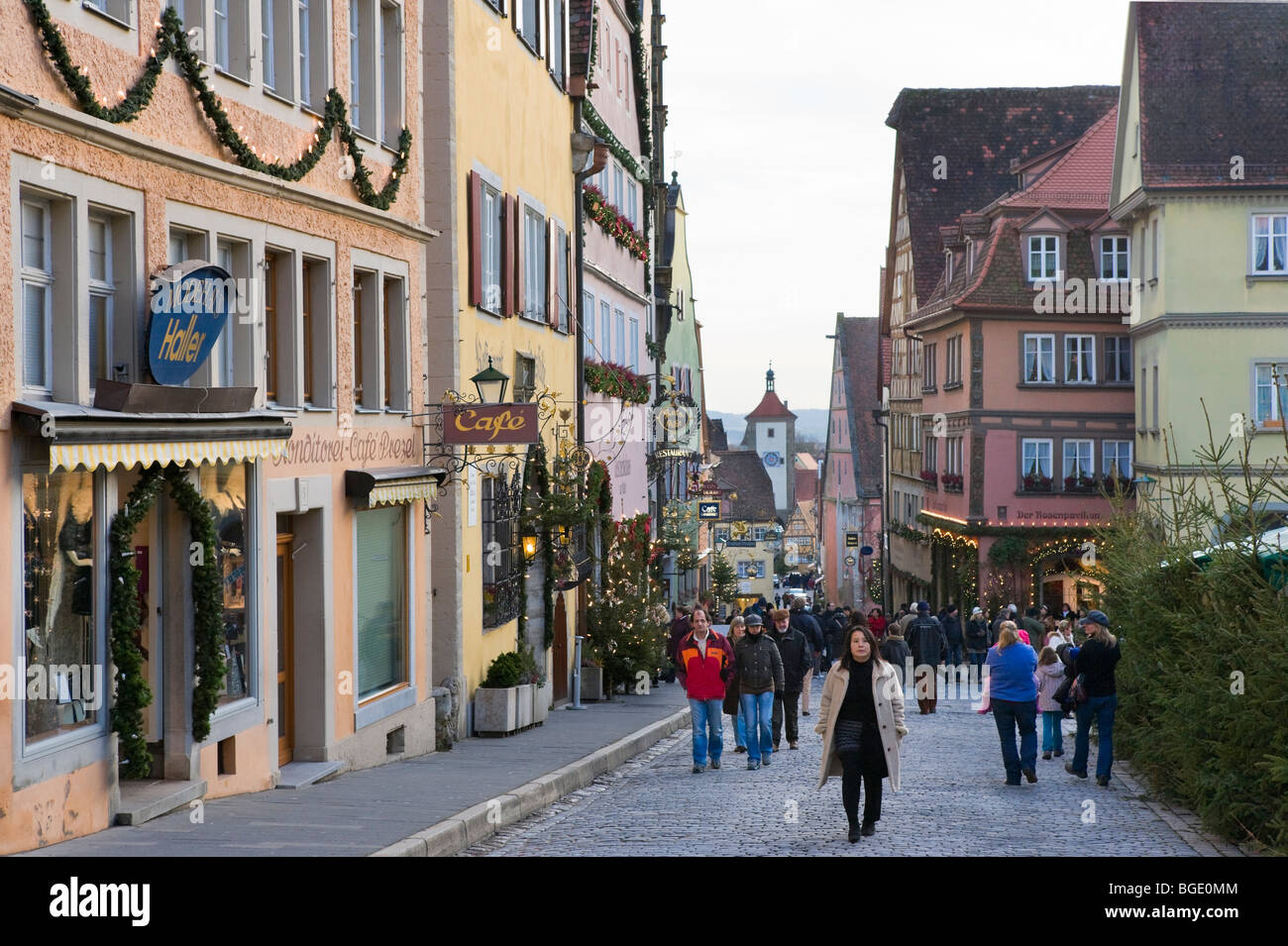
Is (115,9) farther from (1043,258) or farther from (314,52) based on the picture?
(1043,258)

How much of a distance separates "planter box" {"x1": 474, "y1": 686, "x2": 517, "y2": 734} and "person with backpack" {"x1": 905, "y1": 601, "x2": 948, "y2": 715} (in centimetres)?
817

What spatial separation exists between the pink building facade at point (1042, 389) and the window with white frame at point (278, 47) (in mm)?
32323

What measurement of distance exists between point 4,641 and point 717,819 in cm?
568

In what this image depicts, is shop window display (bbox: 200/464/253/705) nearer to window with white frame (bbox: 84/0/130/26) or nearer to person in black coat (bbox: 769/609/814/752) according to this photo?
window with white frame (bbox: 84/0/130/26)

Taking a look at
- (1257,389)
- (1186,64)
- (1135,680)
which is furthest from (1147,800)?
(1186,64)

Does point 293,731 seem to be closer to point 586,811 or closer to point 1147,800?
point 586,811

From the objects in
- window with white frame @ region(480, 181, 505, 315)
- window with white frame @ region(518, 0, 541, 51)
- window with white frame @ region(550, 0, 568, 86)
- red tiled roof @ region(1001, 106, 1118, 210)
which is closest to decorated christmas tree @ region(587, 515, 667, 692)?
window with white frame @ region(480, 181, 505, 315)

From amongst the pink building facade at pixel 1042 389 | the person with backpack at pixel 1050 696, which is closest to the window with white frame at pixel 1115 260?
the pink building facade at pixel 1042 389

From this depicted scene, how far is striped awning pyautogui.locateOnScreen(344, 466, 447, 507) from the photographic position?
51.5 ft

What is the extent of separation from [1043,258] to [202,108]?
35.4 metres

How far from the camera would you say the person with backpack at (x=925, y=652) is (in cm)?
2570

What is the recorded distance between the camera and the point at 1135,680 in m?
17.0

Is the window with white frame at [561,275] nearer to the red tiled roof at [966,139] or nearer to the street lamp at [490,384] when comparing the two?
the street lamp at [490,384]

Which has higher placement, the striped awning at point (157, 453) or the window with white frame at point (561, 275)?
the window with white frame at point (561, 275)
